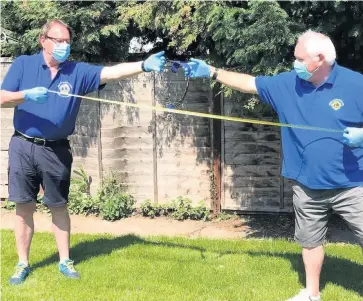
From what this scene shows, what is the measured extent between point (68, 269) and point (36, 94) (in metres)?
1.64

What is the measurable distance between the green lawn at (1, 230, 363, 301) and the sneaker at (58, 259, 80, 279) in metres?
0.06

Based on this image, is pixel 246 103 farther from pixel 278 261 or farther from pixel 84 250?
pixel 84 250

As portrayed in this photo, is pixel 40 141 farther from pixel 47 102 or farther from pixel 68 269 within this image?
pixel 68 269

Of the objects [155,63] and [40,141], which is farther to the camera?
[40,141]

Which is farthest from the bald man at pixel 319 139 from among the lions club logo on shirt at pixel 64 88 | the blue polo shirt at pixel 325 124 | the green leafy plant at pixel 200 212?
the green leafy plant at pixel 200 212

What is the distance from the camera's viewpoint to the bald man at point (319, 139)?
151 inches

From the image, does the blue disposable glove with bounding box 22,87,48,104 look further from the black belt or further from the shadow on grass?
the shadow on grass

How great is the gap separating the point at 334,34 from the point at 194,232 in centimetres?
304

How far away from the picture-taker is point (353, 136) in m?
3.68

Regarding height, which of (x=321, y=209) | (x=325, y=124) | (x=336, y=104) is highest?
(x=336, y=104)

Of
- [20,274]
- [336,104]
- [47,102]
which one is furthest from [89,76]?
[336,104]

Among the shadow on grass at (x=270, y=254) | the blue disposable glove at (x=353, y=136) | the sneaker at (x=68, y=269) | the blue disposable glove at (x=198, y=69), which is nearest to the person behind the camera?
the blue disposable glove at (x=353, y=136)

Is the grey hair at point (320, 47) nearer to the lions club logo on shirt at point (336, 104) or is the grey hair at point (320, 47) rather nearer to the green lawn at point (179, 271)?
the lions club logo on shirt at point (336, 104)

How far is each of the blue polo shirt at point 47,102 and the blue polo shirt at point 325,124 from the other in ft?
5.87
